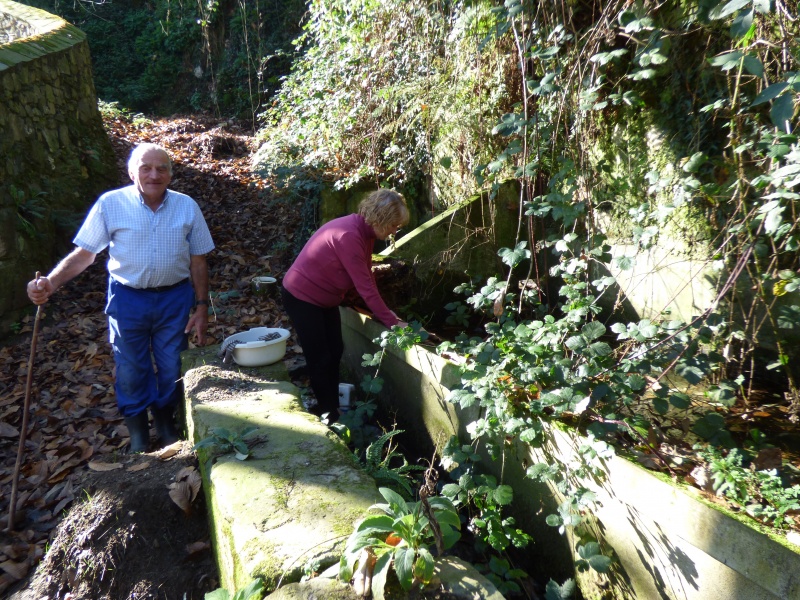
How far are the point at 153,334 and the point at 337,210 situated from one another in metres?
3.03

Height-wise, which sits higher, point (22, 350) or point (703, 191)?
point (703, 191)

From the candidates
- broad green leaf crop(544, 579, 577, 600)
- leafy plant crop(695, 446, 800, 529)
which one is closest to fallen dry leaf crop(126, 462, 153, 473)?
broad green leaf crop(544, 579, 577, 600)

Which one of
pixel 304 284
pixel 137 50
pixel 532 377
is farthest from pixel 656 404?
pixel 137 50

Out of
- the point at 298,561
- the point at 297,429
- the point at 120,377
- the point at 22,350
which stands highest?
the point at 298,561

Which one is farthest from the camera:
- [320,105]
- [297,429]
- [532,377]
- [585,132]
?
[320,105]

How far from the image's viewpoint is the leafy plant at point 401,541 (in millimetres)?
1812

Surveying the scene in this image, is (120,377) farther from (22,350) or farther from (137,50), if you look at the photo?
(137,50)

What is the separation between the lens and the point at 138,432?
157 inches

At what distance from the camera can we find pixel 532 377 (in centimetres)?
267

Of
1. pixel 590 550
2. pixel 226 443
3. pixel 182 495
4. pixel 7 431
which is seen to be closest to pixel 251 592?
pixel 226 443

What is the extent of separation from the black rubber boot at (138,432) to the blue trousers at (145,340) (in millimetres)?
44

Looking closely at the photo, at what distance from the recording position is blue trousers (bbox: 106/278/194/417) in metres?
3.85

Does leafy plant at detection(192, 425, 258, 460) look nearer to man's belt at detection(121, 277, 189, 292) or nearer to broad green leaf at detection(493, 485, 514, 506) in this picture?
broad green leaf at detection(493, 485, 514, 506)

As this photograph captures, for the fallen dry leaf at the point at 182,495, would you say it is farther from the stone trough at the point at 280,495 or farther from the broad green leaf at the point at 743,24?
the broad green leaf at the point at 743,24
